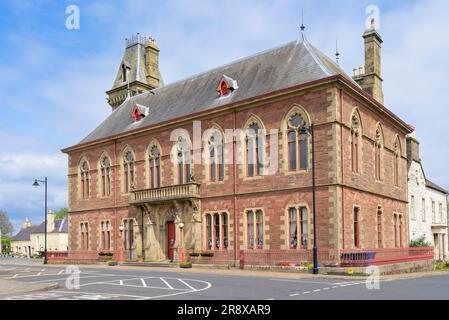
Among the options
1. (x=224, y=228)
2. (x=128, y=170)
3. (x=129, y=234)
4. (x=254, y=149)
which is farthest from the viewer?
(x=128, y=170)

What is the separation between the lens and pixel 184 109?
35.5 m

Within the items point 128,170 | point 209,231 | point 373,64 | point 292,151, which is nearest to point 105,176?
point 128,170

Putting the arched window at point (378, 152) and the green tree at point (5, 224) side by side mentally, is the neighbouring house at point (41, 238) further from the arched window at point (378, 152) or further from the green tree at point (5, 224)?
the arched window at point (378, 152)

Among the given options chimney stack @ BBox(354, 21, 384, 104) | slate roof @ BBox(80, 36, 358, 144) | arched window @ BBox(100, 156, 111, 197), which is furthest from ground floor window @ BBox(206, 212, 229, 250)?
chimney stack @ BBox(354, 21, 384, 104)

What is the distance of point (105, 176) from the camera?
132 ft

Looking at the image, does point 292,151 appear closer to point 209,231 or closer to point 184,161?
point 209,231

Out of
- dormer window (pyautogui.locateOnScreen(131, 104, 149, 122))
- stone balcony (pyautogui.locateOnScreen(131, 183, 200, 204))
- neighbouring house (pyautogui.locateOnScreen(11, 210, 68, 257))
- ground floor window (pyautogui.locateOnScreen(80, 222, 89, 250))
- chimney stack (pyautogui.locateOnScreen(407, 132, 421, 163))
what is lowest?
neighbouring house (pyautogui.locateOnScreen(11, 210, 68, 257))

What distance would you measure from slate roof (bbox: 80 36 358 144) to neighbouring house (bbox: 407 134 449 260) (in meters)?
12.7

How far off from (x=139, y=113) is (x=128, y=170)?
456 cm

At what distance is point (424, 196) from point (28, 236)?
78591mm

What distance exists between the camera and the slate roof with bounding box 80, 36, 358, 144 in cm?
2977

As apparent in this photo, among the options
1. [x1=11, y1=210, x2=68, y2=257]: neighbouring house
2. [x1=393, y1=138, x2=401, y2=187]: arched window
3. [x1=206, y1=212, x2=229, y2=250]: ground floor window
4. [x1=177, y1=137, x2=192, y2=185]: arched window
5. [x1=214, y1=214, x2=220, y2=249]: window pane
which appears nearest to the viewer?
[x1=206, y1=212, x2=229, y2=250]: ground floor window

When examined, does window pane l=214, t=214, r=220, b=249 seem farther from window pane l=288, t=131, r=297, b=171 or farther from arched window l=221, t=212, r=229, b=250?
window pane l=288, t=131, r=297, b=171
